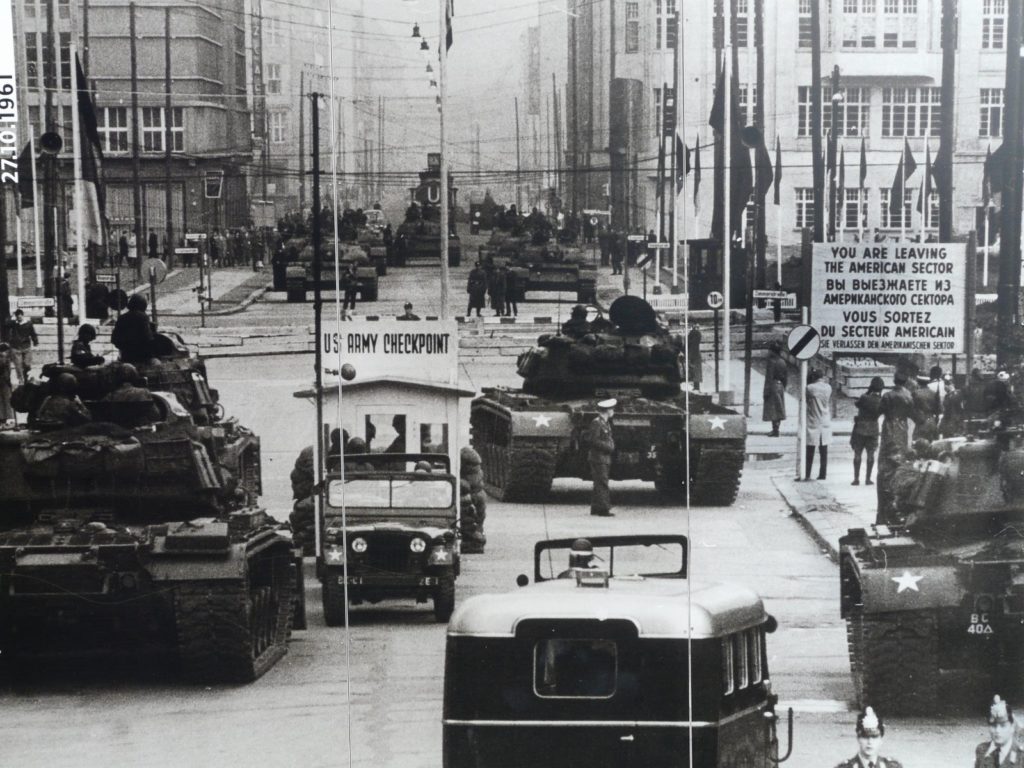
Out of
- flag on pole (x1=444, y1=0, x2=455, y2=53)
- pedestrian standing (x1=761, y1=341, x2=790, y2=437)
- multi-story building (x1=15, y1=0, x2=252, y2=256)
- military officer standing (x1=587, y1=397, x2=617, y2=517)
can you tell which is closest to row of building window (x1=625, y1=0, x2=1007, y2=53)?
flag on pole (x1=444, y1=0, x2=455, y2=53)

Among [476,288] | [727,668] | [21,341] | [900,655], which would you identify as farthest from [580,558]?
[21,341]

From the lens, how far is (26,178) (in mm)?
12250

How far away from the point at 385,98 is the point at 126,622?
3.90 meters

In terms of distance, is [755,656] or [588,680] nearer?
[588,680]

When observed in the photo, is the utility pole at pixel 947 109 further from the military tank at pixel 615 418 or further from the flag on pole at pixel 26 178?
the flag on pole at pixel 26 178

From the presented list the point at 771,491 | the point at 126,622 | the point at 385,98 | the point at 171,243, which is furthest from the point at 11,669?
the point at 771,491

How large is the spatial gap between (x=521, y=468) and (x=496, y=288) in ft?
5.76

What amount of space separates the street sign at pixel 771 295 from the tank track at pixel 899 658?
265 cm

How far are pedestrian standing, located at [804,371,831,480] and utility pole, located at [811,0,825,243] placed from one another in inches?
40.2

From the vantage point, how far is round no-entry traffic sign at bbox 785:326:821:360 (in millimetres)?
11828

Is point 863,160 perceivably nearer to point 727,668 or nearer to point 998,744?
point 998,744

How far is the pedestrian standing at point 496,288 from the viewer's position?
11711 millimetres

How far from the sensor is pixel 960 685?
33.9 ft

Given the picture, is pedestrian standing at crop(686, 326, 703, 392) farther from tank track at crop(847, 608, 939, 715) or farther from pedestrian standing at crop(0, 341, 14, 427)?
pedestrian standing at crop(0, 341, 14, 427)
